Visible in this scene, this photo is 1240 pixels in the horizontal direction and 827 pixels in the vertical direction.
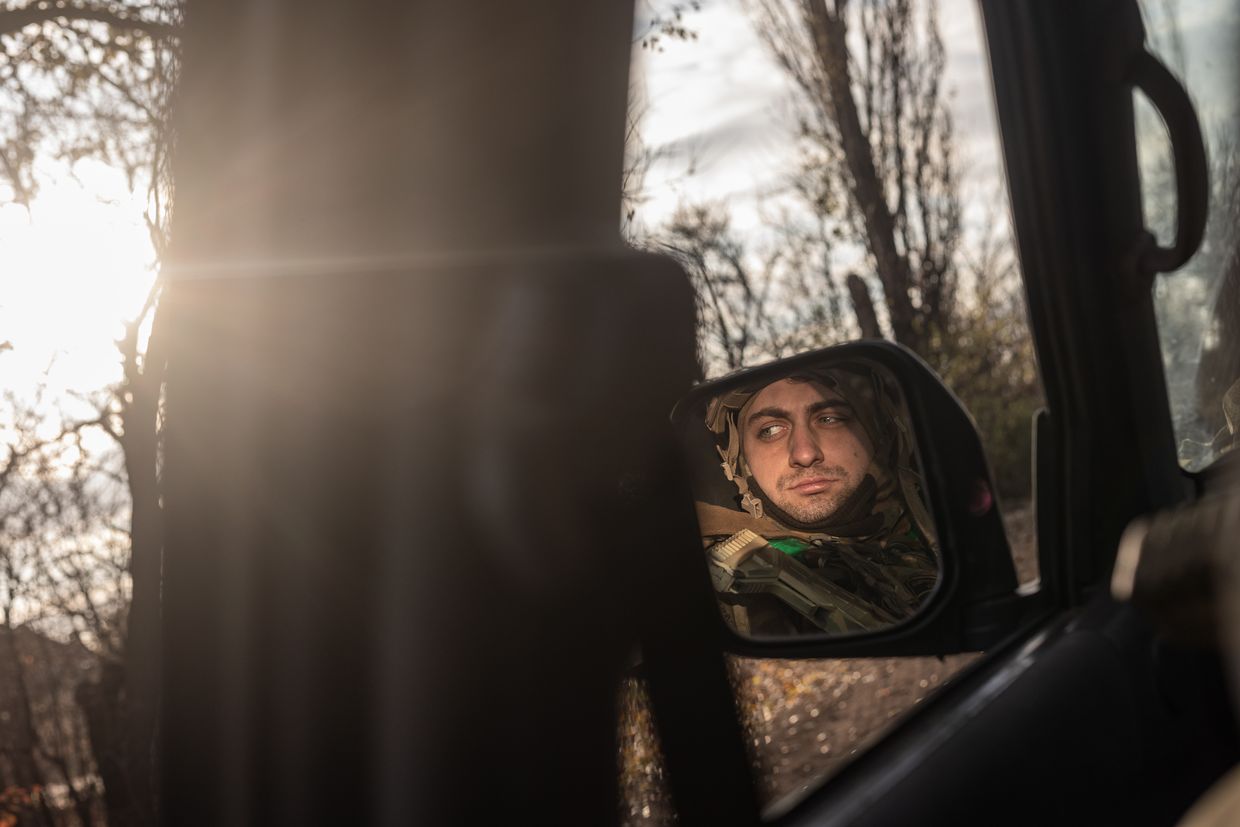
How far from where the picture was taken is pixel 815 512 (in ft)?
6.09

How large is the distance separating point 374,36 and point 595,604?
684mm

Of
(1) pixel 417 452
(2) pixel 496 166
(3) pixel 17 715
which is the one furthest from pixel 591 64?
(3) pixel 17 715

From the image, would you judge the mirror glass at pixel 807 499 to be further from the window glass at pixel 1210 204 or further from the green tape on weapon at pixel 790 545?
the window glass at pixel 1210 204

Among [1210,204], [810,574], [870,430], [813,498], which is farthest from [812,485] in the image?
[1210,204]

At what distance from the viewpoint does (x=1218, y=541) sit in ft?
3.64

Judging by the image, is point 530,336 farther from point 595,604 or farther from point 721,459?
point 721,459

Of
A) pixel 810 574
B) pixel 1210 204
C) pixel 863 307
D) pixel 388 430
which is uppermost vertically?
pixel 1210 204

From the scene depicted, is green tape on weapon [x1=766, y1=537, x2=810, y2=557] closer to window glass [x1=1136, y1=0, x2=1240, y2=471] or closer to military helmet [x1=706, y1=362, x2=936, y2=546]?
military helmet [x1=706, y1=362, x2=936, y2=546]

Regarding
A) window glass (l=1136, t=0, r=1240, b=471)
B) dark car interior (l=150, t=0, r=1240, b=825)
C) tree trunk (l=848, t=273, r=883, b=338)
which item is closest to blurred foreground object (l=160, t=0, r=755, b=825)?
dark car interior (l=150, t=0, r=1240, b=825)

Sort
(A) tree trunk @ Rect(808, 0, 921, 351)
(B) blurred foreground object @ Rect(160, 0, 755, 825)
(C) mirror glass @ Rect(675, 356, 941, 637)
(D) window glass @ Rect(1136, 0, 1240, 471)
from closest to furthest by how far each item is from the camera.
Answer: (B) blurred foreground object @ Rect(160, 0, 755, 825), (C) mirror glass @ Rect(675, 356, 941, 637), (A) tree trunk @ Rect(808, 0, 921, 351), (D) window glass @ Rect(1136, 0, 1240, 471)

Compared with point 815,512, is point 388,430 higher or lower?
higher

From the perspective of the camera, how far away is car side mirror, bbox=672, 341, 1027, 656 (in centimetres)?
168

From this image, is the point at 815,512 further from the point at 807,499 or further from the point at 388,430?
the point at 388,430

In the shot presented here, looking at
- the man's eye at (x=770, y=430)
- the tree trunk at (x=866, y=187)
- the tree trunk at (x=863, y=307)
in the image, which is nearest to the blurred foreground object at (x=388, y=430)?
the man's eye at (x=770, y=430)
